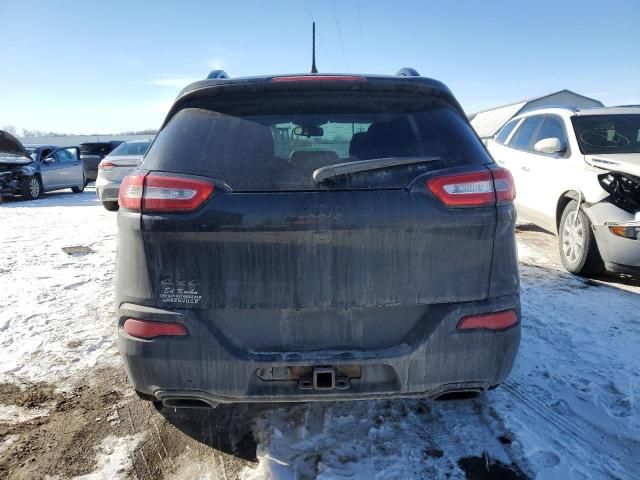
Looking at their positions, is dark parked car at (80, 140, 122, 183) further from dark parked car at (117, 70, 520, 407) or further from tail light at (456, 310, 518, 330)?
tail light at (456, 310, 518, 330)

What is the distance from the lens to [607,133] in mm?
5711

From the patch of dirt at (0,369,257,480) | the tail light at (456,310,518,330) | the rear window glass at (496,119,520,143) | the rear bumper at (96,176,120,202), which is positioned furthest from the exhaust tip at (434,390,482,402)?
the rear bumper at (96,176,120,202)

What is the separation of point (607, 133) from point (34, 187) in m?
15.0

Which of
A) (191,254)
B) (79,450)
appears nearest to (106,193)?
(79,450)

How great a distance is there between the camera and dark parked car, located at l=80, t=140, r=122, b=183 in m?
19.8

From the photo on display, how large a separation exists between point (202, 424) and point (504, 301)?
1.76 metres

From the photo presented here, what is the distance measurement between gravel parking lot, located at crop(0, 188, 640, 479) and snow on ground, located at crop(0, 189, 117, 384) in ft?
0.07

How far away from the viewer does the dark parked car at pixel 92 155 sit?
19.8 m

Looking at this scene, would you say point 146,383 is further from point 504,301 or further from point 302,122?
point 504,301

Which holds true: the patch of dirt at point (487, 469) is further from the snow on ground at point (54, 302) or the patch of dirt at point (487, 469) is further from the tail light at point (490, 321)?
the snow on ground at point (54, 302)

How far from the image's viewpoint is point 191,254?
188 centimetres

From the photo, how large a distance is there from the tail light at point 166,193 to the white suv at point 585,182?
14.1ft

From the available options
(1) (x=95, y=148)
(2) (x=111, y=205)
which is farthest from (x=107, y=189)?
(1) (x=95, y=148)

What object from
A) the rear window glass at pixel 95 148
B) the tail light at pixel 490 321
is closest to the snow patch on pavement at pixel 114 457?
the tail light at pixel 490 321
